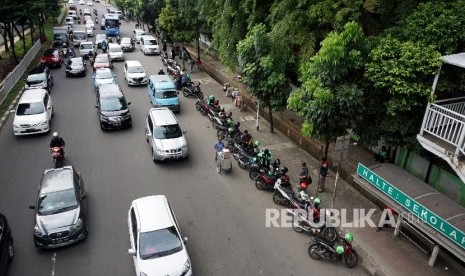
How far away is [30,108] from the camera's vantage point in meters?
18.1

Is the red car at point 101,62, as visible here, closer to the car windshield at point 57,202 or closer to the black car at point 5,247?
the car windshield at point 57,202

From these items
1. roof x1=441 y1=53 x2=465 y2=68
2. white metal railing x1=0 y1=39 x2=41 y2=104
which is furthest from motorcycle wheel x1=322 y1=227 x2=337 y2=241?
white metal railing x1=0 y1=39 x2=41 y2=104

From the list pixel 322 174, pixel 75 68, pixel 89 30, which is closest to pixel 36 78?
pixel 75 68

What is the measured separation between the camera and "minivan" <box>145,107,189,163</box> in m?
15.3

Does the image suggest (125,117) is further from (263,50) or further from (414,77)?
(414,77)

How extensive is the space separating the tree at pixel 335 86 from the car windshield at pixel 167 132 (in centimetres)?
628

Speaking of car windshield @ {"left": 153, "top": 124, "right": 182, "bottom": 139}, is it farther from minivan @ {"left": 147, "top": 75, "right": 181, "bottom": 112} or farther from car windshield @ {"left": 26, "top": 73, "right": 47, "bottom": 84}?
car windshield @ {"left": 26, "top": 73, "right": 47, "bottom": 84}

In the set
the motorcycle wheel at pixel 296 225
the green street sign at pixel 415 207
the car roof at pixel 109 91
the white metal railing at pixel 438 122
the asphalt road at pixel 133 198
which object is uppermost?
the white metal railing at pixel 438 122

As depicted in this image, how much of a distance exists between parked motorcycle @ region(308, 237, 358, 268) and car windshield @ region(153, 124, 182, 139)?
26.6 feet

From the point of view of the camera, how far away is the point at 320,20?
534 inches

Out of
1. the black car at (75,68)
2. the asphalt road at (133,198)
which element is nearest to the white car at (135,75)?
the black car at (75,68)

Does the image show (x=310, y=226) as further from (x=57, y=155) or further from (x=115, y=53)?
(x=115, y=53)

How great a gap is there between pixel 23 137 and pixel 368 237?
16.7 meters

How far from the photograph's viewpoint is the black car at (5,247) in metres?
9.48
